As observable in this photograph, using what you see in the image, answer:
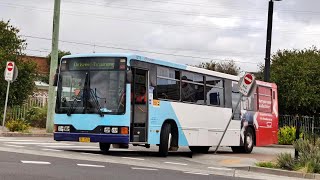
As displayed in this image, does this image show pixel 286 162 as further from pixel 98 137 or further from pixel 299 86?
pixel 299 86

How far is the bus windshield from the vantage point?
1484cm

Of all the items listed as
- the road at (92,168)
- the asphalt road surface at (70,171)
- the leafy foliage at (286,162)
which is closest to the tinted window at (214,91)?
the road at (92,168)

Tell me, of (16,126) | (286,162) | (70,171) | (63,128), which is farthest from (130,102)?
(16,126)

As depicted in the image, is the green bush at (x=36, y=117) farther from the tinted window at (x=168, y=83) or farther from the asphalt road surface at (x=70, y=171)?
the asphalt road surface at (x=70, y=171)

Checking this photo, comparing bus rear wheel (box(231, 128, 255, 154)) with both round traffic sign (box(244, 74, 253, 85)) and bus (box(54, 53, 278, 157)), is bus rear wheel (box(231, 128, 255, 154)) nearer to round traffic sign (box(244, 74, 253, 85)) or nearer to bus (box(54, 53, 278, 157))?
bus (box(54, 53, 278, 157))

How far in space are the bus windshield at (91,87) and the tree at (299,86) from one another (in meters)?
20.2

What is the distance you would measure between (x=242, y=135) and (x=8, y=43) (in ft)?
51.0

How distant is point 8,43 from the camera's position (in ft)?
97.3

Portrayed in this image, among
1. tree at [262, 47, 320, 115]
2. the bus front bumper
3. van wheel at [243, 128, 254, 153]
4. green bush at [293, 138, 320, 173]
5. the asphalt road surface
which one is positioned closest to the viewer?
the asphalt road surface

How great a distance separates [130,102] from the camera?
14.8 m

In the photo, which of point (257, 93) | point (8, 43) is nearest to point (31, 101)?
point (8, 43)

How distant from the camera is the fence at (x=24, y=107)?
2839 cm

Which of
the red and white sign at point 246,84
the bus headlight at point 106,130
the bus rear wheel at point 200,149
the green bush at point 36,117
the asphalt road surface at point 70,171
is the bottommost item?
the asphalt road surface at point 70,171

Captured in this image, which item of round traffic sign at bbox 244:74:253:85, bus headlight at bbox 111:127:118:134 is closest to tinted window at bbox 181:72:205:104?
round traffic sign at bbox 244:74:253:85
